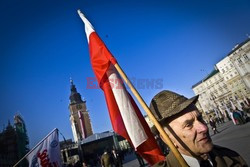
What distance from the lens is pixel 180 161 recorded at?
5.95ft

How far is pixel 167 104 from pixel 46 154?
5.88m

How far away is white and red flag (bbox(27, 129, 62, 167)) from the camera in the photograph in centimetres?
621

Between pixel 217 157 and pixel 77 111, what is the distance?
84.1 m

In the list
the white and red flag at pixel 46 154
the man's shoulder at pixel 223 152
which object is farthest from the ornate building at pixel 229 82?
the man's shoulder at pixel 223 152

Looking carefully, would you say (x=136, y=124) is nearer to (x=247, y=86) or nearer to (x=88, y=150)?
(x=88, y=150)

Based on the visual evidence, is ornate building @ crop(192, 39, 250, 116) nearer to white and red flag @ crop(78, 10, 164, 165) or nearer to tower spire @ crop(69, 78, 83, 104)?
white and red flag @ crop(78, 10, 164, 165)

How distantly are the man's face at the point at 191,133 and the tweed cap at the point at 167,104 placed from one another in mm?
111

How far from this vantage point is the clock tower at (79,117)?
7755 cm

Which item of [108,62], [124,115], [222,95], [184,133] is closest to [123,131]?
[124,115]

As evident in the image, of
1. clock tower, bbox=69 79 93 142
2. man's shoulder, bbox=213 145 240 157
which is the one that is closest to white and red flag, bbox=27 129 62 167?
man's shoulder, bbox=213 145 240 157

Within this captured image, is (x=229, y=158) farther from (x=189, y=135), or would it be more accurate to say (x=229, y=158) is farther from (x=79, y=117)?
(x=79, y=117)

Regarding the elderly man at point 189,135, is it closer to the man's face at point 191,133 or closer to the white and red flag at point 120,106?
the man's face at point 191,133

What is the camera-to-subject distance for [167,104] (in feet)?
6.89

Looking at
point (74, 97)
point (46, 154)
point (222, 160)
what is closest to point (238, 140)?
point (46, 154)
